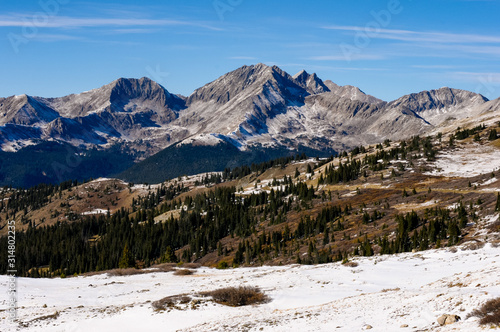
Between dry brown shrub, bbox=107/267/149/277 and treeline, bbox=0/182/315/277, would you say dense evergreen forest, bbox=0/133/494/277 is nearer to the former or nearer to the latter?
treeline, bbox=0/182/315/277

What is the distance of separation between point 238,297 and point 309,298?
20.9 ft

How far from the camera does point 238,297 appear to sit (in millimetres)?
36594

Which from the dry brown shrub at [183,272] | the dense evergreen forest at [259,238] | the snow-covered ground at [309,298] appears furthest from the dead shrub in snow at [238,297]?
the dense evergreen forest at [259,238]

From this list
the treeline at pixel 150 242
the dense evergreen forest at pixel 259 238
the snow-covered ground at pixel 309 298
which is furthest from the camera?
the treeline at pixel 150 242

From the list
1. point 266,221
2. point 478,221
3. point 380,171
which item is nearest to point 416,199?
point 478,221

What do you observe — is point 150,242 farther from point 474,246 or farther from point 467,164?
point 467,164

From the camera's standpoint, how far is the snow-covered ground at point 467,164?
166 metres

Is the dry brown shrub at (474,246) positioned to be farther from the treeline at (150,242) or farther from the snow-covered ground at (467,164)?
the snow-covered ground at (467,164)

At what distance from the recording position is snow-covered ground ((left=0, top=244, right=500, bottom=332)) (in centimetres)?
2538

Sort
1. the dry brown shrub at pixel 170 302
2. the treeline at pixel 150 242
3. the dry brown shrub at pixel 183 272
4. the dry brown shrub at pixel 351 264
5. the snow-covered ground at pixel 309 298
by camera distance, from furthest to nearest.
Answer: the treeline at pixel 150 242 < the dry brown shrub at pixel 183 272 < the dry brown shrub at pixel 351 264 < the dry brown shrub at pixel 170 302 < the snow-covered ground at pixel 309 298

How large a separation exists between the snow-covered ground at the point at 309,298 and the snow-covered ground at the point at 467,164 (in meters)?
135

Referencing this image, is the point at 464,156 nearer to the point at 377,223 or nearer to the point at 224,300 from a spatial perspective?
the point at 377,223

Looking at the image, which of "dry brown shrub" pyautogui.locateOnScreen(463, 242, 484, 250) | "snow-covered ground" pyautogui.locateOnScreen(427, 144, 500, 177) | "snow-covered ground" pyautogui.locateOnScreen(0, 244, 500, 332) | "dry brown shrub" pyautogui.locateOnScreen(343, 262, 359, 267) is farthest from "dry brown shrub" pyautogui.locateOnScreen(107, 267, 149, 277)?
"snow-covered ground" pyautogui.locateOnScreen(427, 144, 500, 177)

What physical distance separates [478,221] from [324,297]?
5288 cm
